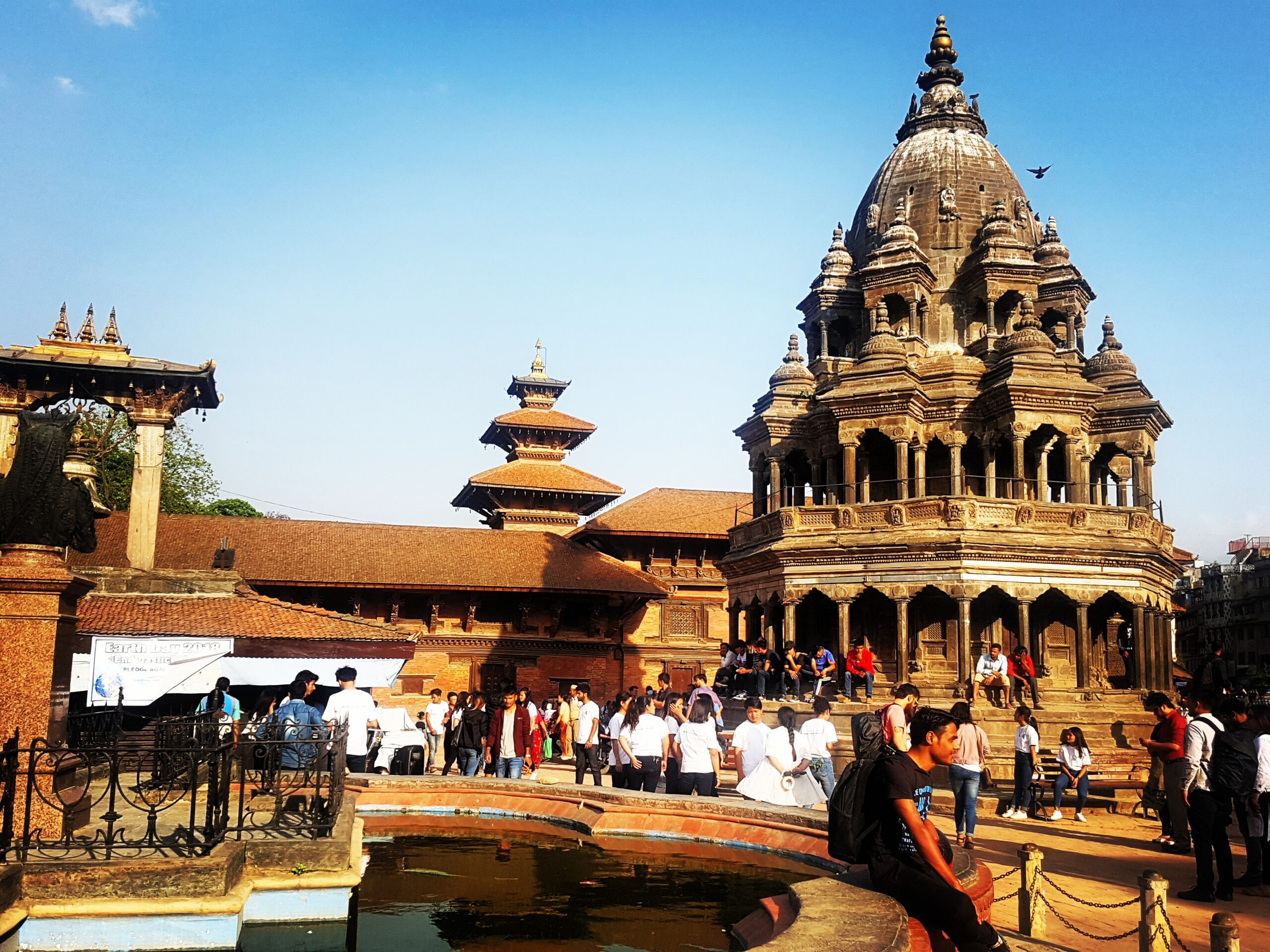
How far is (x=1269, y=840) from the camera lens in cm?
924

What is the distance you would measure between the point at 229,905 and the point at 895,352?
25641mm

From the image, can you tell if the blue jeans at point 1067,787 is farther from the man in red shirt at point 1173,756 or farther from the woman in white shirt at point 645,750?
the woman in white shirt at point 645,750

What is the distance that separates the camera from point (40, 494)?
7852 mm

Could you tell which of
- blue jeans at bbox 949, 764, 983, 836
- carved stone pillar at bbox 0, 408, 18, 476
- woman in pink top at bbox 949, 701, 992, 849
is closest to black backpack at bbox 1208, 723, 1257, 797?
woman in pink top at bbox 949, 701, 992, 849

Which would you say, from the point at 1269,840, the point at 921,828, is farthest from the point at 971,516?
the point at 921,828

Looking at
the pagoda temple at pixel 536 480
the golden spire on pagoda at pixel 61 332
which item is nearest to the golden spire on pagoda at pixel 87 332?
the golden spire on pagoda at pixel 61 332

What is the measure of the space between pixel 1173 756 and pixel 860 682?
1388 centimetres

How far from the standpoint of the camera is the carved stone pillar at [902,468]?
28.5m

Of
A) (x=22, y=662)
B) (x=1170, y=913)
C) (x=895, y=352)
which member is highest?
(x=895, y=352)

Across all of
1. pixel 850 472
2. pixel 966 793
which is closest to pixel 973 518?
pixel 850 472

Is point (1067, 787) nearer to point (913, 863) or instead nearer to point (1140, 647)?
point (913, 863)

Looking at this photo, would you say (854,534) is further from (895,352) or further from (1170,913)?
(1170,913)

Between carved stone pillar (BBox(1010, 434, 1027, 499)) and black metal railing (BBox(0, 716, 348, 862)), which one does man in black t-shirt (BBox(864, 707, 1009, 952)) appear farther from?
carved stone pillar (BBox(1010, 434, 1027, 499))

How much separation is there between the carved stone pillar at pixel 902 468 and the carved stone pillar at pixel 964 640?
3.67 meters
